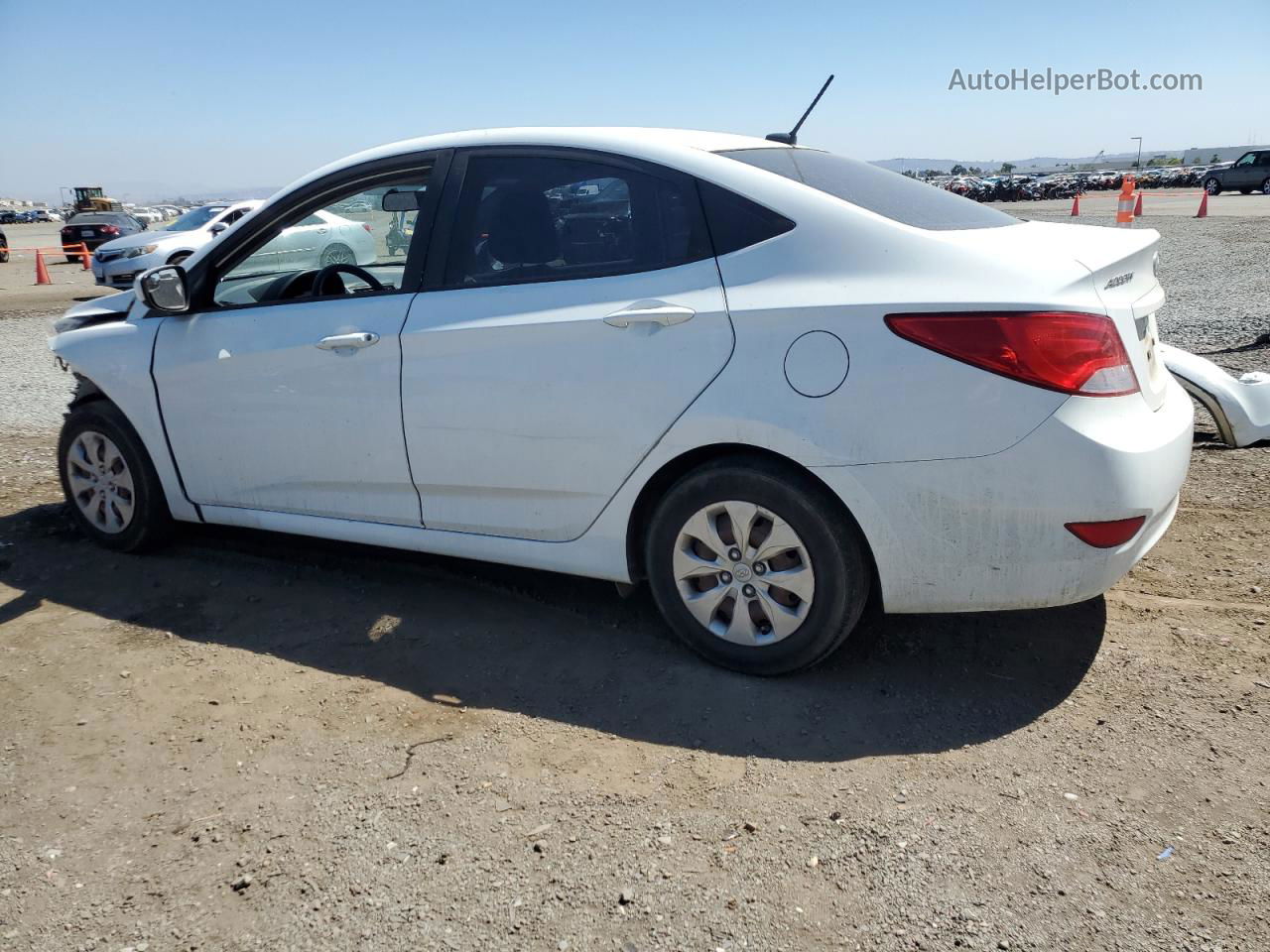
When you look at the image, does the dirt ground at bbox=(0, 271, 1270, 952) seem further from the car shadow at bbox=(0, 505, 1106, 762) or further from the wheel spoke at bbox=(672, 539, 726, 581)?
the wheel spoke at bbox=(672, 539, 726, 581)

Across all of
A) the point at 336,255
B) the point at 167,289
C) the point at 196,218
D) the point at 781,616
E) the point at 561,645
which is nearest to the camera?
the point at 781,616

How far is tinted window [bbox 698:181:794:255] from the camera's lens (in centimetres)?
319

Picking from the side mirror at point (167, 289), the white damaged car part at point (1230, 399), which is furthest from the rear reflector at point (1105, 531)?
the side mirror at point (167, 289)

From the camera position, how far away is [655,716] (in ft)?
10.5

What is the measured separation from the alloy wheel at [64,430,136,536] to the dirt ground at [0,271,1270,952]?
0.48 m

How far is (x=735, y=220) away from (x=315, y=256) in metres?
1.99

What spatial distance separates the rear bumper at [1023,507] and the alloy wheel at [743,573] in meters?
0.25

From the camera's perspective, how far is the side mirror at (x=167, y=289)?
4203 mm

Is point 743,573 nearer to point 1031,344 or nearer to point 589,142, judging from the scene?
point 1031,344

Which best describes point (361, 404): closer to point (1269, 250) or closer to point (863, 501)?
point (863, 501)

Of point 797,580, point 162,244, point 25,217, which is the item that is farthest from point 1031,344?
point 25,217

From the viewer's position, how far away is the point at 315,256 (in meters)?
4.27

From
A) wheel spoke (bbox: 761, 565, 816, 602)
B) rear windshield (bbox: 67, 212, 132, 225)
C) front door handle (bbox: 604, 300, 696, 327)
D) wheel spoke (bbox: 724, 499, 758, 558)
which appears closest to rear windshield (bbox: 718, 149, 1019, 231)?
front door handle (bbox: 604, 300, 696, 327)

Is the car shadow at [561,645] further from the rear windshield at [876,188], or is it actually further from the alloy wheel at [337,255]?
the rear windshield at [876,188]
